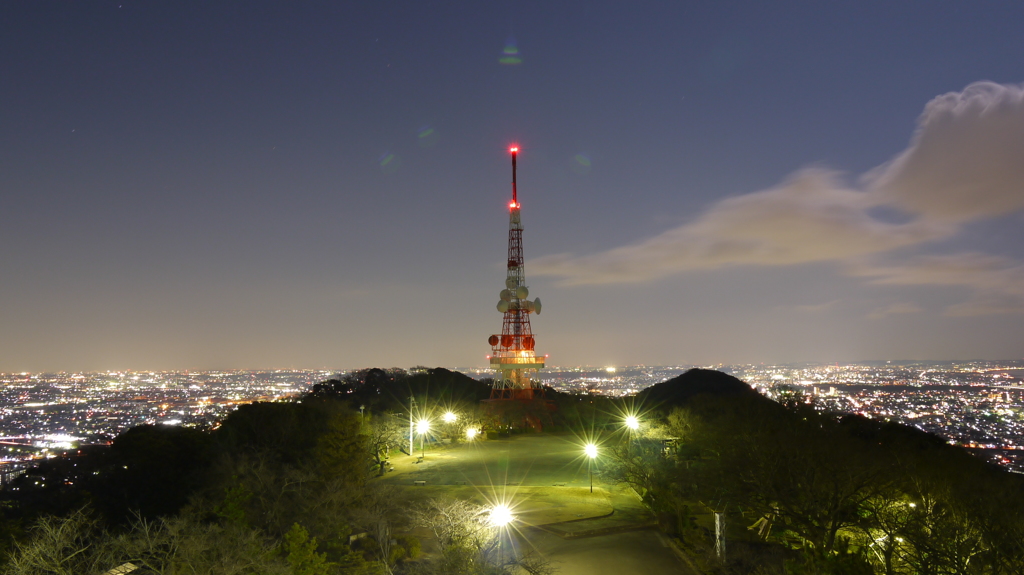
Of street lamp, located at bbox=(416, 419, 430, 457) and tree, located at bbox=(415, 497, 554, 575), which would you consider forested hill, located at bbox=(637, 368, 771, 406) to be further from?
tree, located at bbox=(415, 497, 554, 575)

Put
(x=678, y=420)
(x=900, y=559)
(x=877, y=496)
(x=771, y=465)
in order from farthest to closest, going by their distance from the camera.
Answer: (x=678, y=420)
(x=771, y=465)
(x=877, y=496)
(x=900, y=559)

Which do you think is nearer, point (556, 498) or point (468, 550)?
point (468, 550)

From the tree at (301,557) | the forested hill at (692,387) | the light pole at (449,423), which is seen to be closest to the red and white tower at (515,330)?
the light pole at (449,423)

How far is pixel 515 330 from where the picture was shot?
5338 centimetres

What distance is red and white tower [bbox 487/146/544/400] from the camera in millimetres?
52750

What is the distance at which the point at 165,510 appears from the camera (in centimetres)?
2625

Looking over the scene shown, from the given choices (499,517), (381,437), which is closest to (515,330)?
(381,437)

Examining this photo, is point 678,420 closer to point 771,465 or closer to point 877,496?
point 771,465

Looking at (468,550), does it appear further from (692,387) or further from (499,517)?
(692,387)

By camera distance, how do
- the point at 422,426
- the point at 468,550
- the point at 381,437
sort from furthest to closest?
the point at 422,426 → the point at 381,437 → the point at 468,550

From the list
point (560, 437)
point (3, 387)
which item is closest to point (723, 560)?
point (560, 437)

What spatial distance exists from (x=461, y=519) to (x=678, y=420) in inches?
870

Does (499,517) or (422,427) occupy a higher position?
(499,517)

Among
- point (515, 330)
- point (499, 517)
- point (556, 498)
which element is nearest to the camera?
point (499, 517)
